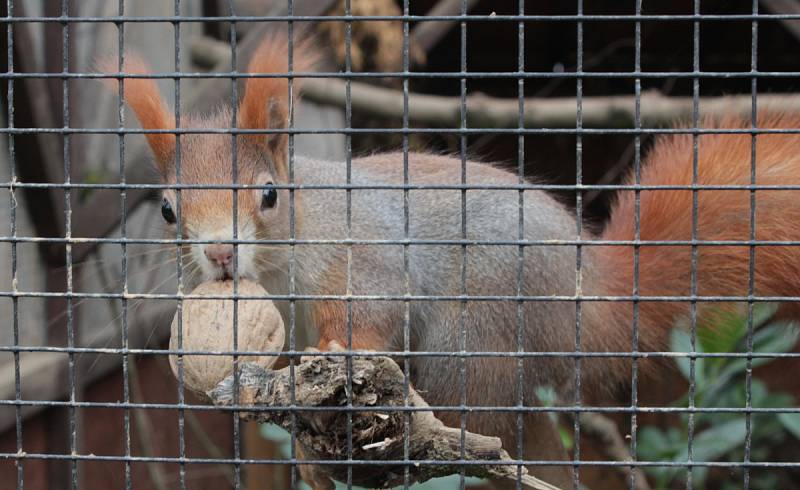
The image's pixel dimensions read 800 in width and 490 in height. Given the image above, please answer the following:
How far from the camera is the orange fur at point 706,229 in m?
2.19

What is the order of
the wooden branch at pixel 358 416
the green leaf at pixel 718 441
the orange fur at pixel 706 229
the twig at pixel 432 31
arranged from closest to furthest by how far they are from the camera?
the wooden branch at pixel 358 416, the orange fur at pixel 706 229, the green leaf at pixel 718 441, the twig at pixel 432 31

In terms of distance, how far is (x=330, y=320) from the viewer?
246 centimetres

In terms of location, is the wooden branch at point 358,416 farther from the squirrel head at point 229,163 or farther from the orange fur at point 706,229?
the orange fur at point 706,229

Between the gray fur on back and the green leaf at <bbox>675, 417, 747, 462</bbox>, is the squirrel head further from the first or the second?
the green leaf at <bbox>675, 417, 747, 462</bbox>

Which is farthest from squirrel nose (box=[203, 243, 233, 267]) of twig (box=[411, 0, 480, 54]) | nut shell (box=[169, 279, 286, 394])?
twig (box=[411, 0, 480, 54])

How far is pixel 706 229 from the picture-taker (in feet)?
7.72

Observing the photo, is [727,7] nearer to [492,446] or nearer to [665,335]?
[665,335]

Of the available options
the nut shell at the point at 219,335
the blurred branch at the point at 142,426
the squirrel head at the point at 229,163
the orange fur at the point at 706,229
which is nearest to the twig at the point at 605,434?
the orange fur at the point at 706,229

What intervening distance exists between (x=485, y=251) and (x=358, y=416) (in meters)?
0.99

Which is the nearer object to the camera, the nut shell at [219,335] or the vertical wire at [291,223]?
the vertical wire at [291,223]

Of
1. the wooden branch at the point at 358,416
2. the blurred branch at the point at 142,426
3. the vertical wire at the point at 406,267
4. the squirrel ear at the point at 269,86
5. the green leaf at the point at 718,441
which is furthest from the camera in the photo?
the blurred branch at the point at 142,426

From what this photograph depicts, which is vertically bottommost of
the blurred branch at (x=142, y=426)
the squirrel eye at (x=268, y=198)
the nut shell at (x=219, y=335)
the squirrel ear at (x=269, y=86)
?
the blurred branch at (x=142, y=426)

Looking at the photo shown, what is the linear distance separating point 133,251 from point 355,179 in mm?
1249

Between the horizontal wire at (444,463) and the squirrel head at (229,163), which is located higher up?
the squirrel head at (229,163)
